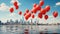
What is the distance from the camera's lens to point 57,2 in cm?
530

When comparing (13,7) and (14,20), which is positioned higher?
(13,7)

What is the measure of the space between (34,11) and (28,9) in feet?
1.19

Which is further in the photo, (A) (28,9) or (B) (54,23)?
(B) (54,23)

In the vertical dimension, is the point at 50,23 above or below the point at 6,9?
below

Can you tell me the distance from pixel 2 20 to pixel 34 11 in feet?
3.59

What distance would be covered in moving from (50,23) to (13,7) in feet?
4.22

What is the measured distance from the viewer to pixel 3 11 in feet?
17.3

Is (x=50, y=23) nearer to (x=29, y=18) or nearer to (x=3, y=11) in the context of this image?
(x=29, y=18)

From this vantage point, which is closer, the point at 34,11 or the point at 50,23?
the point at 34,11

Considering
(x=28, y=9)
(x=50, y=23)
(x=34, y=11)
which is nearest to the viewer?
(x=34, y=11)

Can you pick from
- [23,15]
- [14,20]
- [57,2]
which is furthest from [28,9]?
[57,2]

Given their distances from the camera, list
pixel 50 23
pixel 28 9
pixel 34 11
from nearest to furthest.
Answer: pixel 34 11 → pixel 28 9 → pixel 50 23

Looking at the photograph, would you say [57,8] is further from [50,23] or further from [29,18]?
[29,18]

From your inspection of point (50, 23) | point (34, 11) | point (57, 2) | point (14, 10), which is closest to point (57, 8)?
point (57, 2)
